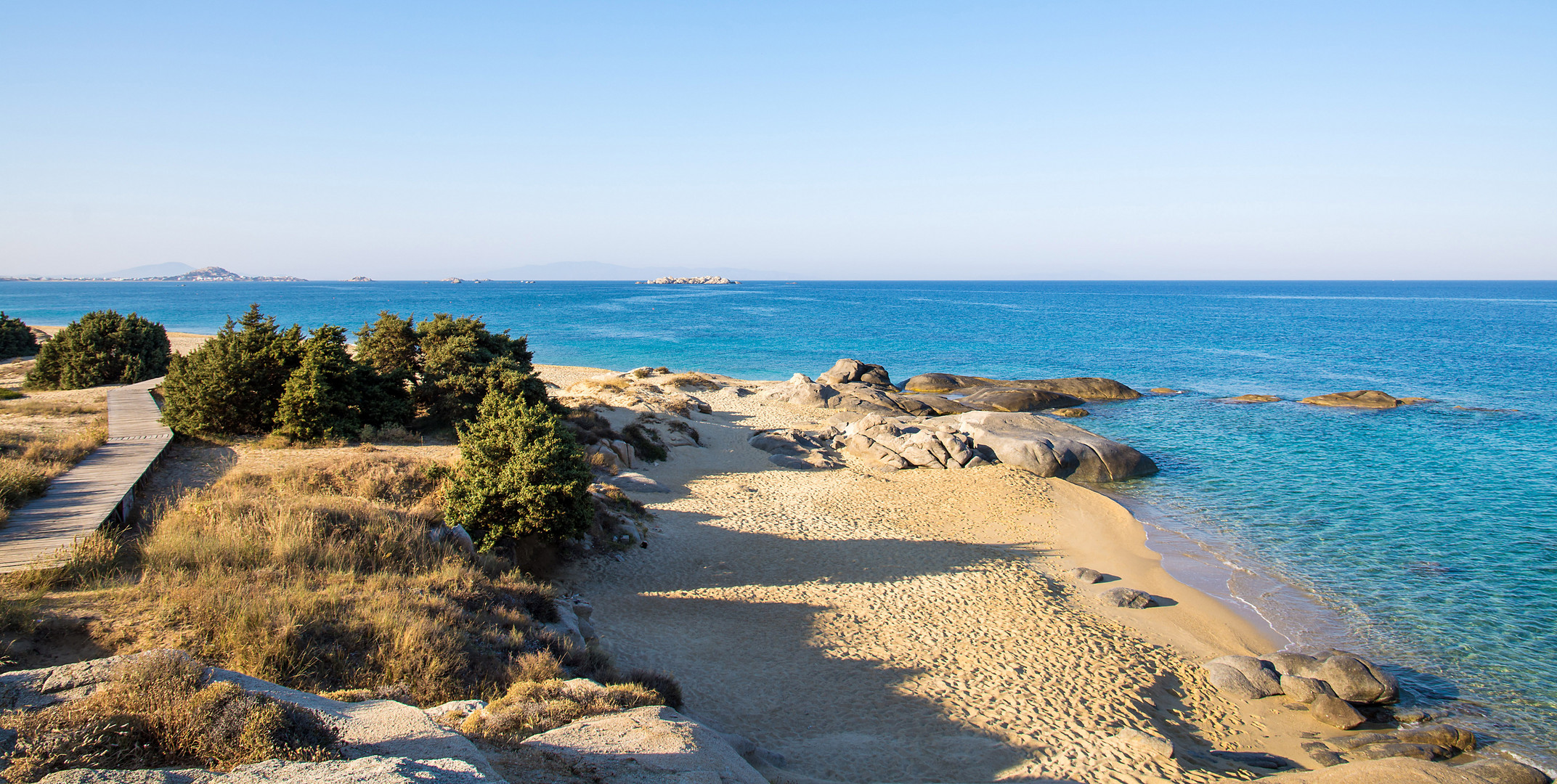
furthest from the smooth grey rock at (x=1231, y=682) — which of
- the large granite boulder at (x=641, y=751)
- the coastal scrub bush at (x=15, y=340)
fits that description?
the coastal scrub bush at (x=15, y=340)

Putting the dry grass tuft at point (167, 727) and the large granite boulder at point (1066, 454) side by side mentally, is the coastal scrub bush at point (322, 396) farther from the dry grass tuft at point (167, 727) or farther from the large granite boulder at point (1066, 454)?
the large granite boulder at point (1066, 454)

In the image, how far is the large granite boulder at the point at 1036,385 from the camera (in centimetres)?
4400

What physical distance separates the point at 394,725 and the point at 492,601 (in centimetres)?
443

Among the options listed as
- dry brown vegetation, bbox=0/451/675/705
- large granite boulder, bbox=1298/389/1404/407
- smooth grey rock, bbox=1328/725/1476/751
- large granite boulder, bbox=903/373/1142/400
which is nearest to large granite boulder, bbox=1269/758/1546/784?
smooth grey rock, bbox=1328/725/1476/751

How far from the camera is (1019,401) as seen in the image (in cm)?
4122

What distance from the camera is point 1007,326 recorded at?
91.8 metres

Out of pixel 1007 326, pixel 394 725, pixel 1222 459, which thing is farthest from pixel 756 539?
pixel 1007 326

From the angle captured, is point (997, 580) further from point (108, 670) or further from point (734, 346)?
point (734, 346)

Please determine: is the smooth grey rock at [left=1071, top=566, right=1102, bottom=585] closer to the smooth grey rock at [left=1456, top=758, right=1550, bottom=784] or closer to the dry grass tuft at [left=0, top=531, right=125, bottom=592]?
the smooth grey rock at [left=1456, top=758, right=1550, bottom=784]

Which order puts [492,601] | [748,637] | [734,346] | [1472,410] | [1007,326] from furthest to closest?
[1007,326]
[734,346]
[1472,410]
[748,637]
[492,601]

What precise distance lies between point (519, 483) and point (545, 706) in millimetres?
8028

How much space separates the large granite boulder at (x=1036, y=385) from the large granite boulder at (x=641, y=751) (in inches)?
1541

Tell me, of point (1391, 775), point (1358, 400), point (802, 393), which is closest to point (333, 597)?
point (1391, 775)

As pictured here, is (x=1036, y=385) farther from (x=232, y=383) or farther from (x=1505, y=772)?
(x=232, y=383)
